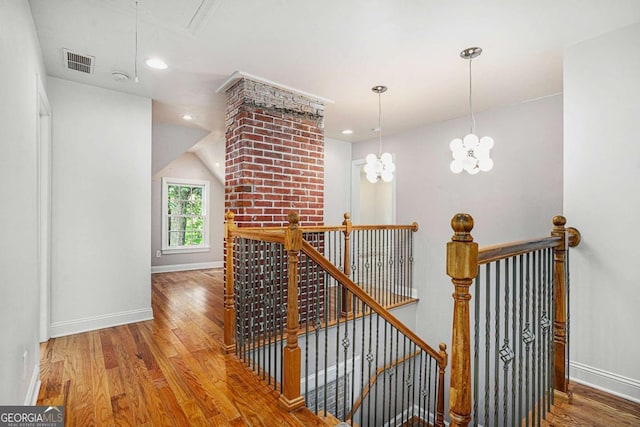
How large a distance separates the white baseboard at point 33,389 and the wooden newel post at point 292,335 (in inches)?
→ 58.8

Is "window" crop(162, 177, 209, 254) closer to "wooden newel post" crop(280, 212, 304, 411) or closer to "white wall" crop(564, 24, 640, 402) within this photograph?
"wooden newel post" crop(280, 212, 304, 411)

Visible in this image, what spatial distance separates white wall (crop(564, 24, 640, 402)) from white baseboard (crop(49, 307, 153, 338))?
4026 mm

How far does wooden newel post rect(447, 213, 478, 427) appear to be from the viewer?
1.18m

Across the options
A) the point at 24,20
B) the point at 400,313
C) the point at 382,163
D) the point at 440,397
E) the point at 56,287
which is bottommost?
the point at 440,397

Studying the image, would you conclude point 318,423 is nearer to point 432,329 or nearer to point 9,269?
point 9,269

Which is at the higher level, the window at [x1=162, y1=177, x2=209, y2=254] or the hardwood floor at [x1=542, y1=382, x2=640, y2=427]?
the window at [x1=162, y1=177, x2=209, y2=254]

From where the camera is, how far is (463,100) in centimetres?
381

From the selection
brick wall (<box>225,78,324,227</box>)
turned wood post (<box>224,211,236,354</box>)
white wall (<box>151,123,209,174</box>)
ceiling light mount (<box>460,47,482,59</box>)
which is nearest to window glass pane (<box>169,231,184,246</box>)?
white wall (<box>151,123,209,174</box>)

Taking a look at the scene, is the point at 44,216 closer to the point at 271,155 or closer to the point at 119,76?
the point at 119,76

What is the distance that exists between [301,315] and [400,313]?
191cm

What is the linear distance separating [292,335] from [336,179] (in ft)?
13.1

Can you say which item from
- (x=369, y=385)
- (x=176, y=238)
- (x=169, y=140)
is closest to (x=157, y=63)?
(x=169, y=140)

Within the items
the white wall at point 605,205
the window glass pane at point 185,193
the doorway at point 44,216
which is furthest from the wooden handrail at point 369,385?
the window glass pane at point 185,193

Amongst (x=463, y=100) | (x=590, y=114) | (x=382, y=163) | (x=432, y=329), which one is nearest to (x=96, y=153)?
(x=382, y=163)
